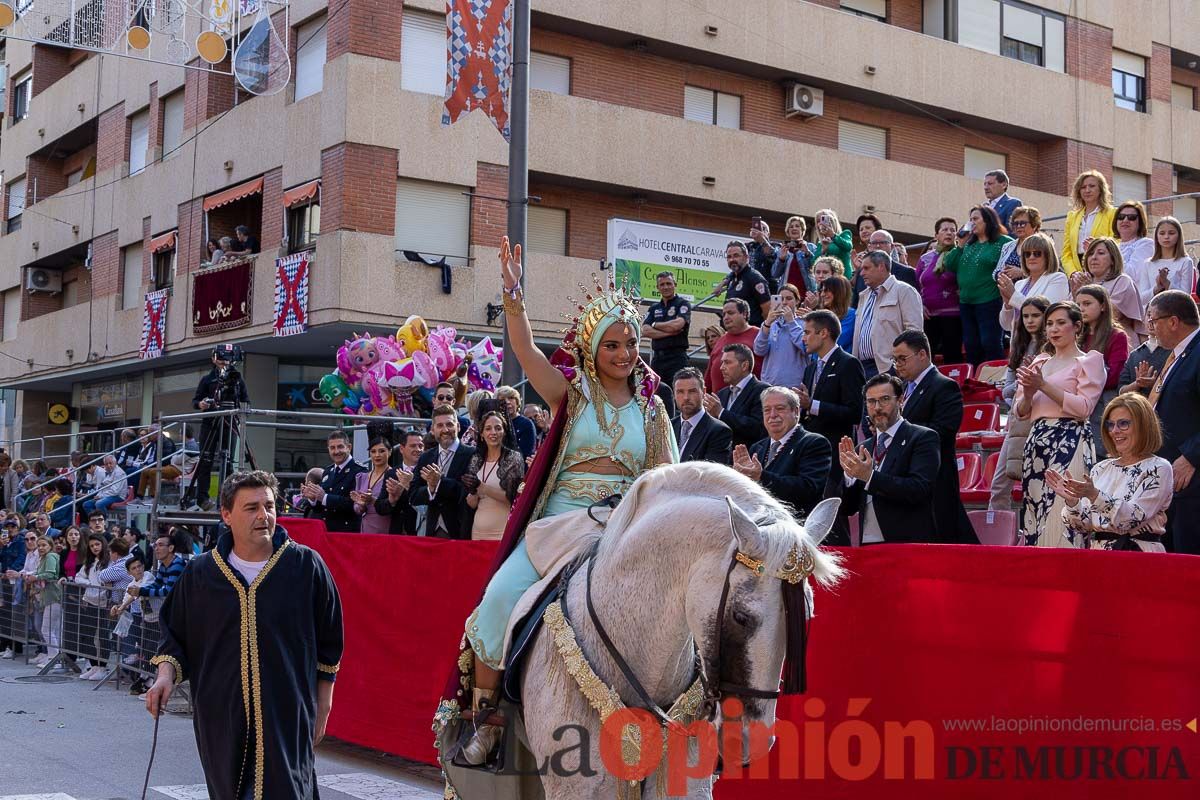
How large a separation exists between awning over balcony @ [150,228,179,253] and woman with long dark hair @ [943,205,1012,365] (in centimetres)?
2073

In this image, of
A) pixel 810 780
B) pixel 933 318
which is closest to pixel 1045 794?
pixel 810 780

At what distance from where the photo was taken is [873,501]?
7762 mm

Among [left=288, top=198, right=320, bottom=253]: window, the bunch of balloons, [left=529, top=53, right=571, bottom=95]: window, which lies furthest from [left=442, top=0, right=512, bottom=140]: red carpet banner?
[left=529, top=53, right=571, bottom=95]: window

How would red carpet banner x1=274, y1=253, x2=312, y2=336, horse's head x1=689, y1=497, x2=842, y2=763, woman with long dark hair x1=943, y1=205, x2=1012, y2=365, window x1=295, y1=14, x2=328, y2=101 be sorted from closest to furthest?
horse's head x1=689, y1=497, x2=842, y2=763
woman with long dark hair x1=943, y1=205, x2=1012, y2=365
red carpet banner x1=274, y1=253, x2=312, y2=336
window x1=295, y1=14, x2=328, y2=101

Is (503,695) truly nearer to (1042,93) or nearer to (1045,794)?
(1045,794)

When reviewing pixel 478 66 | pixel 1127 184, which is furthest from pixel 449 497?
pixel 1127 184

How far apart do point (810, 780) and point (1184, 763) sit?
1837 mm

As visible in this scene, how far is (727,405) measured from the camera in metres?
10.6

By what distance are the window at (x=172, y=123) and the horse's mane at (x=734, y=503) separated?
26.4 metres

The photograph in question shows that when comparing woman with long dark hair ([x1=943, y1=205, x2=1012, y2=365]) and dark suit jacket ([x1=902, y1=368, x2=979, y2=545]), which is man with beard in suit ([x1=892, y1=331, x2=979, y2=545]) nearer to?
dark suit jacket ([x1=902, y1=368, x2=979, y2=545])

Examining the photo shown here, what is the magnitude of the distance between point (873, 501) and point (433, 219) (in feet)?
57.2

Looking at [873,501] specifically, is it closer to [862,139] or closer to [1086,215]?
[1086,215]

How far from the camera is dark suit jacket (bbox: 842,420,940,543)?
7512mm

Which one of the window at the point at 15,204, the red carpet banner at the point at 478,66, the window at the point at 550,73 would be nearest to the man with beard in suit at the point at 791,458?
the red carpet banner at the point at 478,66
